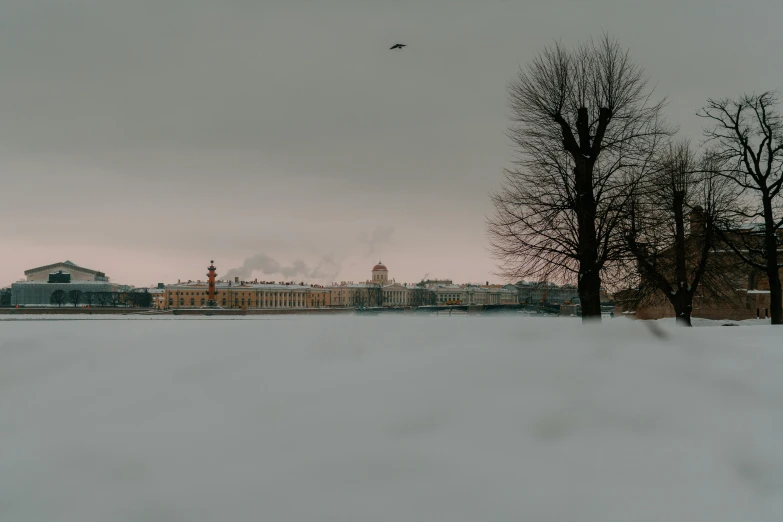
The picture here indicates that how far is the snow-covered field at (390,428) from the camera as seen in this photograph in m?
3.52

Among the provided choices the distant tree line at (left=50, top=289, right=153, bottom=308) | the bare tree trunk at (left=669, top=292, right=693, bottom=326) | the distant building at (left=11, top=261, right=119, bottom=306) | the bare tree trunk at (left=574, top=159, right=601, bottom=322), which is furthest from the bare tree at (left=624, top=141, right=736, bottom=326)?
the distant building at (left=11, top=261, right=119, bottom=306)

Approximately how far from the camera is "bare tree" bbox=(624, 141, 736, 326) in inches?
844

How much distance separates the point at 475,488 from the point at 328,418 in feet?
3.64

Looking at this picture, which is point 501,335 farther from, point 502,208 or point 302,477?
point 502,208

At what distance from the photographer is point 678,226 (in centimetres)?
2550

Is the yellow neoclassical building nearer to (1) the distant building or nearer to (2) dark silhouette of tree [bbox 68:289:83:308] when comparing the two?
(1) the distant building

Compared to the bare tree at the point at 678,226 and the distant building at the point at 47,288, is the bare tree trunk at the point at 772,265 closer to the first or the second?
the bare tree at the point at 678,226

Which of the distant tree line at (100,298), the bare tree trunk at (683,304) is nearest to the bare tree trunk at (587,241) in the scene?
the bare tree trunk at (683,304)

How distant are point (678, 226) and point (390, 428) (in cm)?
2501

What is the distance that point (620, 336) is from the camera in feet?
17.3

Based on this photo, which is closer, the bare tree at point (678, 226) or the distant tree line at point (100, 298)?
the bare tree at point (678, 226)

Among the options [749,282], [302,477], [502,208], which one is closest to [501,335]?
[302,477]

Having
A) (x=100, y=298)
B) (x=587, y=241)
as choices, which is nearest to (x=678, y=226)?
(x=587, y=241)

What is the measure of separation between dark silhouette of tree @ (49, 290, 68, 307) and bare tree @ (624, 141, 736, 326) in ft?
407
